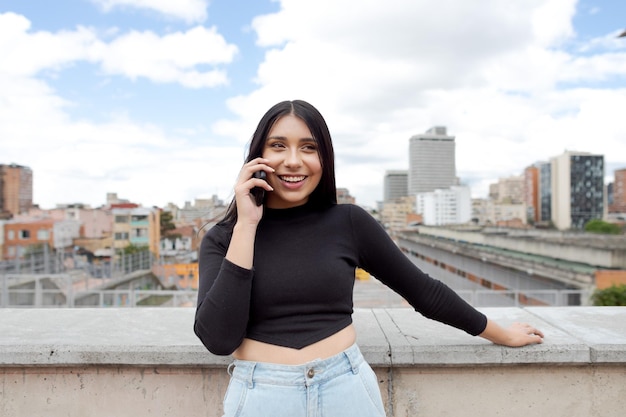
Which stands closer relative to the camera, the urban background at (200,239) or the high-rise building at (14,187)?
the urban background at (200,239)

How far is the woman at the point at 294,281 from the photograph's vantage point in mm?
1411

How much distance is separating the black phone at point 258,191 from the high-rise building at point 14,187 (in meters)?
80.4

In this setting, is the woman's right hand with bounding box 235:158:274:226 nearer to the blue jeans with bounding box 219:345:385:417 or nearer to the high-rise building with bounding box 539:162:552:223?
the blue jeans with bounding box 219:345:385:417

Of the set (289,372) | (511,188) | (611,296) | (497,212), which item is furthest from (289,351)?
(511,188)

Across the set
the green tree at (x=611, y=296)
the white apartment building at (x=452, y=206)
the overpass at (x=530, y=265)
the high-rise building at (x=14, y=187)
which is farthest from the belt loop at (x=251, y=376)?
the white apartment building at (x=452, y=206)

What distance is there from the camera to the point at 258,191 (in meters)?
1.53

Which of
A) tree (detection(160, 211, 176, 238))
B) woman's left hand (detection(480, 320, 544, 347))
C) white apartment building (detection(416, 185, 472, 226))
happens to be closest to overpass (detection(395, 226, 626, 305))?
woman's left hand (detection(480, 320, 544, 347))

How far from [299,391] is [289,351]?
115mm

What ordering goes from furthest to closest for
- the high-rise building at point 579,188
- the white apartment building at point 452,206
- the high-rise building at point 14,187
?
the white apartment building at point 452,206
the high-rise building at point 579,188
the high-rise building at point 14,187

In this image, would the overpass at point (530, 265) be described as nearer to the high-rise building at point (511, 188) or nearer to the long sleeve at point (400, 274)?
the long sleeve at point (400, 274)

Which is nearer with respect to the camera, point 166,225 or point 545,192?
point 166,225

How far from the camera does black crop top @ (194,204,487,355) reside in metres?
1.42

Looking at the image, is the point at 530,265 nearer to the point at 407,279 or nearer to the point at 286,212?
the point at 407,279

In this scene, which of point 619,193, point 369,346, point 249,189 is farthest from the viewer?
point 619,193
